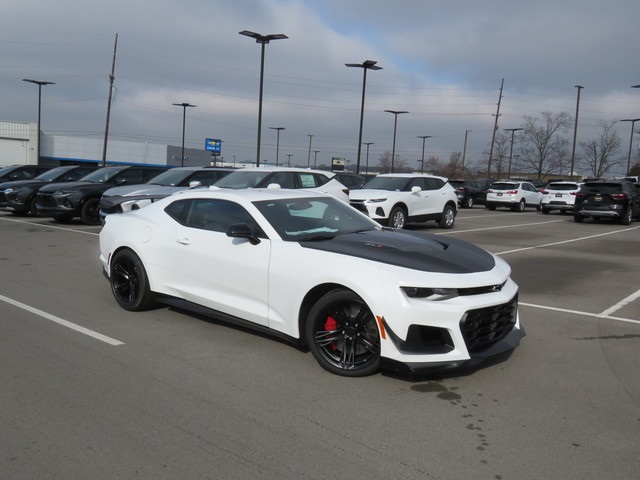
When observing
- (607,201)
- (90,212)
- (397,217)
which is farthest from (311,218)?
(607,201)

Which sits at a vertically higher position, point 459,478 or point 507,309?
point 507,309

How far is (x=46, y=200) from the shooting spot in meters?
15.6

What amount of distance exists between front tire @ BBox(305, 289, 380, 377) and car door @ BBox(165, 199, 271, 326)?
0.61 m

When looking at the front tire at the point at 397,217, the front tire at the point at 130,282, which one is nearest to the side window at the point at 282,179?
the front tire at the point at 397,217

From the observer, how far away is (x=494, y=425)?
12.3 feet

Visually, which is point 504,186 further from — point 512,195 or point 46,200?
point 46,200

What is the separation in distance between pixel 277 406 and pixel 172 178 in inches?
483

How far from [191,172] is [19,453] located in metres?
12.6

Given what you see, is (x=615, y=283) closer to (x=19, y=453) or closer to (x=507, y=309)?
(x=507, y=309)

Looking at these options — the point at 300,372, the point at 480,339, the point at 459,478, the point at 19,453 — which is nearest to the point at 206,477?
the point at 19,453

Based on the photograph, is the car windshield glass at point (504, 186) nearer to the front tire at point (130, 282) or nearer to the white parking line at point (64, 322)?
the front tire at point (130, 282)

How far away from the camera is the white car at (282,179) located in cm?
1312

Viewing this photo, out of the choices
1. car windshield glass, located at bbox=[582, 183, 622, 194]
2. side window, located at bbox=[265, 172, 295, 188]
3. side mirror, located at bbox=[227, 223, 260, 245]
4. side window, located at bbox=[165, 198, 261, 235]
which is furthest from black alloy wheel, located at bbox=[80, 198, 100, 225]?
car windshield glass, located at bbox=[582, 183, 622, 194]

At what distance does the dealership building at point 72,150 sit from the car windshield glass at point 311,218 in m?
64.9
